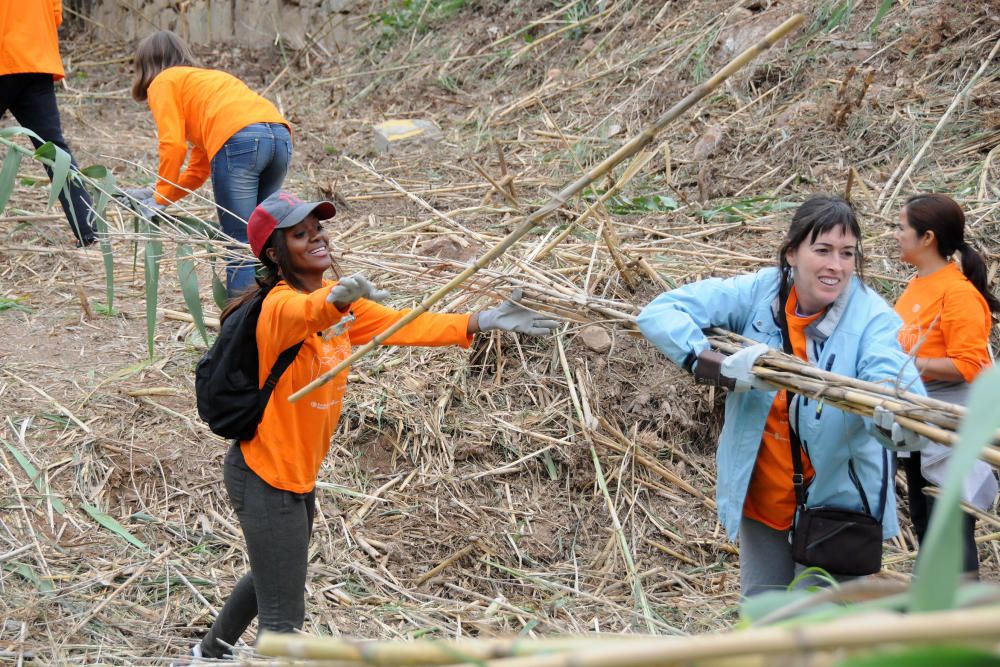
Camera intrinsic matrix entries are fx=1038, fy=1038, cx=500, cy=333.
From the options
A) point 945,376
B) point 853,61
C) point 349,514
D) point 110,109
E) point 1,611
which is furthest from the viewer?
point 110,109

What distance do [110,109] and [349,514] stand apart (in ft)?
21.4

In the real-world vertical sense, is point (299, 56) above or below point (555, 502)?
above

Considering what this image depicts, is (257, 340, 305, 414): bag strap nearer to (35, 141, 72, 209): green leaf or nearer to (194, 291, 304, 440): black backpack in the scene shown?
(194, 291, 304, 440): black backpack

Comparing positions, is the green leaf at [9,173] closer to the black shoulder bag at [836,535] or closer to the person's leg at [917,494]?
the black shoulder bag at [836,535]

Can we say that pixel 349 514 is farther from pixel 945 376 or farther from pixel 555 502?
pixel 945 376

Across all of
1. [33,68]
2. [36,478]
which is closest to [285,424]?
[36,478]

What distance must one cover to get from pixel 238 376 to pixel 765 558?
1.50 metres

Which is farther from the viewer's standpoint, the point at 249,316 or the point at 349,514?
the point at 349,514

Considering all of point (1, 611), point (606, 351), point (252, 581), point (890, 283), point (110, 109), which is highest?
point (110, 109)

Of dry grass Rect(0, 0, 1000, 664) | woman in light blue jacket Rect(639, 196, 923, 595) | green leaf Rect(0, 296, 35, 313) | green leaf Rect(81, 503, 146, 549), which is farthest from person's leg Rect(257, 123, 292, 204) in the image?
woman in light blue jacket Rect(639, 196, 923, 595)

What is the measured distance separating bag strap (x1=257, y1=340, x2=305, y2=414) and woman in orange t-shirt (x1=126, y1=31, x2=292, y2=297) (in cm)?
235

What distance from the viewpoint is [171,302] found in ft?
18.4

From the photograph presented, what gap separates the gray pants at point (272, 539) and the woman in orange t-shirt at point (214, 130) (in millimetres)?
2295

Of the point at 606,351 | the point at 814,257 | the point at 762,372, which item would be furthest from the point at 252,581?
the point at 606,351
